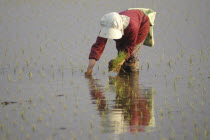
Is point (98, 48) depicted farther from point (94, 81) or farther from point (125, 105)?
point (125, 105)

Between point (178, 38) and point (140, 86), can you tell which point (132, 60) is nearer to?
point (140, 86)

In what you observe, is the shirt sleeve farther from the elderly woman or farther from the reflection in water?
the reflection in water

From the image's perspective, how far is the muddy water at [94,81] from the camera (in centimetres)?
652

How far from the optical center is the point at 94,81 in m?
9.25

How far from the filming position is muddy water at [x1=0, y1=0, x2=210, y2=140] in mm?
6516

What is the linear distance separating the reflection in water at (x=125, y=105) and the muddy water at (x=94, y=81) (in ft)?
0.04

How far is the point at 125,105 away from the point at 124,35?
198 centimetres

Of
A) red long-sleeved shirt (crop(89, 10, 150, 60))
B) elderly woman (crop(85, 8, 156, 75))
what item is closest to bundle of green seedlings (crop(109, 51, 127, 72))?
elderly woman (crop(85, 8, 156, 75))

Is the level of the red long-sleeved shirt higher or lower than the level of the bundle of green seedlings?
higher

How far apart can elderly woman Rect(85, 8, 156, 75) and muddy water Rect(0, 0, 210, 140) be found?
273 millimetres

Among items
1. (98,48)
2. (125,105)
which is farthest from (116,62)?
(125,105)

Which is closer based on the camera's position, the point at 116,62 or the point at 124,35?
the point at 116,62

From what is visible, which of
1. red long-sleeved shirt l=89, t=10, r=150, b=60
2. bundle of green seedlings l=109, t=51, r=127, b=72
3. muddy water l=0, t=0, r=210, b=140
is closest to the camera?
muddy water l=0, t=0, r=210, b=140

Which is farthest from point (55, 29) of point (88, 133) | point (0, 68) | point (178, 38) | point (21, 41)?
point (88, 133)
